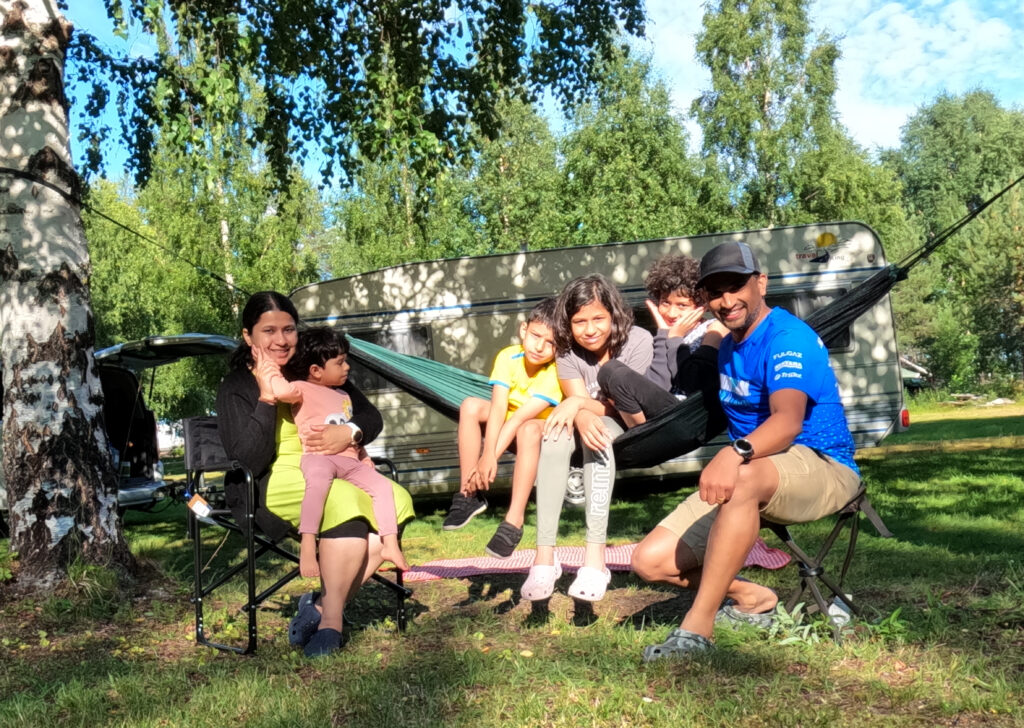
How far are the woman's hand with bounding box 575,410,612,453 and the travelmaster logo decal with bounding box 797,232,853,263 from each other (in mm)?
6135

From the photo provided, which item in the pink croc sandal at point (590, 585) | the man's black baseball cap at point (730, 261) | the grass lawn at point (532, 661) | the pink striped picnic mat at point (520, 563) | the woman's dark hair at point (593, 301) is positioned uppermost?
the man's black baseball cap at point (730, 261)

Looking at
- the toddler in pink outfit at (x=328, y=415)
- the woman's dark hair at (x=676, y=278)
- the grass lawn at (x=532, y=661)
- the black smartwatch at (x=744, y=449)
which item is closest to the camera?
the grass lawn at (x=532, y=661)

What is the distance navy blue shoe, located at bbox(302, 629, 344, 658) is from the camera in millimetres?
3436

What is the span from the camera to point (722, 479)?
2.77 metres

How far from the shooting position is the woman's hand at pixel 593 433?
3.39 meters

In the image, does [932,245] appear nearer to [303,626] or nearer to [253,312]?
[253,312]

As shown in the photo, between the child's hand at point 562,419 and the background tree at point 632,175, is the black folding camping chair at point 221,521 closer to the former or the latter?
the child's hand at point 562,419

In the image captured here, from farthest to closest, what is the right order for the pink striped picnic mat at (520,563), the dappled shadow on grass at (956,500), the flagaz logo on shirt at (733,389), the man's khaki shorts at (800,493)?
1. the dappled shadow on grass at (956,500)
2. the pink striped picnic mat at (520,563)
3. the flagaz logo on shirt at (733,389)
4. the man's khaki shorts at (800,493)

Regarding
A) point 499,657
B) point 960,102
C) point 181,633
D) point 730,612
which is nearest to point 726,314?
point 730,612

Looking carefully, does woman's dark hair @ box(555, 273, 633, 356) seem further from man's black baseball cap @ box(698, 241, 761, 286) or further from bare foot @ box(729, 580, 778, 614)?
bare foot @ box(729, 580, 778, 614)

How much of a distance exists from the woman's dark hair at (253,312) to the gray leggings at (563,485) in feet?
3.72

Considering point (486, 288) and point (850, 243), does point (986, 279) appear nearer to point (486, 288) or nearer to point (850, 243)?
point (850, 243)

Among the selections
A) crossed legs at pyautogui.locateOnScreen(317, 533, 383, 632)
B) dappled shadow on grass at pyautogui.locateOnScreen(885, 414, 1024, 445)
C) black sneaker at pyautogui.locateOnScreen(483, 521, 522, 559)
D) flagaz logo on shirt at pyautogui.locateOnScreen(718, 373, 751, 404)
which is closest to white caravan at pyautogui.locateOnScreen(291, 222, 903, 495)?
dappled shadow on grass at pyautogui.locateOnScreen(885, 414, 1024, 445)

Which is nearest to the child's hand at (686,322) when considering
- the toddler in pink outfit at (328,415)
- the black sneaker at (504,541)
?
the black sneaker at (504,541)
